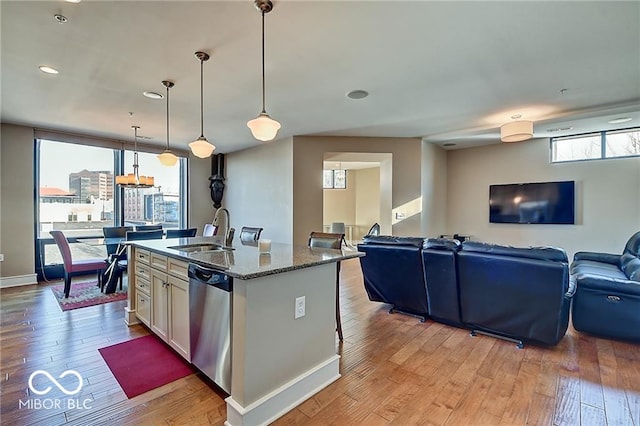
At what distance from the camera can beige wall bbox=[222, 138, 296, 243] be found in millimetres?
5852

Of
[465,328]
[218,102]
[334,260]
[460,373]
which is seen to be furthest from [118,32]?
[465,328]

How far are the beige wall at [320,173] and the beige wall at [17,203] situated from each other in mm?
4410

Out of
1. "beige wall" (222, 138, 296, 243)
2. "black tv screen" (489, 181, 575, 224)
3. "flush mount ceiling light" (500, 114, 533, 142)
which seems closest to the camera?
"flush mount ceiling light" (500, 114, 533, 142)

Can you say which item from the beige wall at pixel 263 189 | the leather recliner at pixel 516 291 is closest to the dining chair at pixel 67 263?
the beige wall at pixel 263 189

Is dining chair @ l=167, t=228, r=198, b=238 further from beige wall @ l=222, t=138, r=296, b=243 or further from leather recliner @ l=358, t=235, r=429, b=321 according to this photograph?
leather recliner @ l=358, t=235, r=429, b=321

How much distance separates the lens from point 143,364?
7.89 feet

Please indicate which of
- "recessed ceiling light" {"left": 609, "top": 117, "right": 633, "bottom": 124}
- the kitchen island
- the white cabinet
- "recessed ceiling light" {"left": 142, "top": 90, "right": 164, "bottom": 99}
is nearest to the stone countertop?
Result: the kitchen island

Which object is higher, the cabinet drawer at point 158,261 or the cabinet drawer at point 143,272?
the cabinet drawer at point 158,261

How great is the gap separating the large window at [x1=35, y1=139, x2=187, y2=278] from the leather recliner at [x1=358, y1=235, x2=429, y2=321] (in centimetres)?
452

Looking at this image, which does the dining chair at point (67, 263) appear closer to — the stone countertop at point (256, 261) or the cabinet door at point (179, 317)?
the stone countertop at point (256, 261)

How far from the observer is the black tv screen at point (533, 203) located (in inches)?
223

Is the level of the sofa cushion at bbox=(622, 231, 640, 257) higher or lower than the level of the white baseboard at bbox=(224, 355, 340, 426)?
higher

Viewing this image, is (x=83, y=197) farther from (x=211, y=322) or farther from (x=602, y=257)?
(x=602, y=257)

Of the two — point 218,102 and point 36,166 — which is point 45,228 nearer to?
point 36,166
